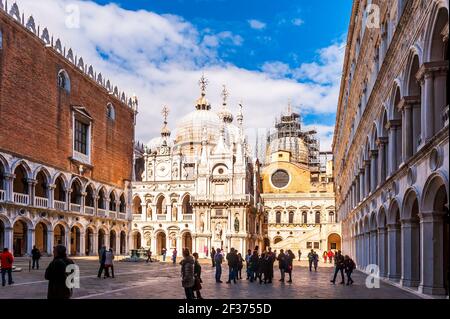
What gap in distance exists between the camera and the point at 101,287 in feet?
60.0

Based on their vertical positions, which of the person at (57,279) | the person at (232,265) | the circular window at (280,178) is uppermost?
the circular window at (280,178)

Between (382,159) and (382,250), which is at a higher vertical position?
(382,159)

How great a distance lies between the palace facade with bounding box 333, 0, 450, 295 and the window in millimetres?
26020

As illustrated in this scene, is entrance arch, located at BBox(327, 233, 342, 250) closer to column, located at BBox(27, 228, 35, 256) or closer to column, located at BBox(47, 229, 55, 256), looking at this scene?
column, located at BBox(47, 229, 55, 256)

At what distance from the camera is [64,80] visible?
43.2 m

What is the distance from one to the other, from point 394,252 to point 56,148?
2898 cm

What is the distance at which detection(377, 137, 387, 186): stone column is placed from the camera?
21.0 metres

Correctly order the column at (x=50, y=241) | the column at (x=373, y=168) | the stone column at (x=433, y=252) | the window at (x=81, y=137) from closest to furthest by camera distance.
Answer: the stone column at (x=433, y=252)
the column at (x=373, y=168)
the column at (x=50, y=241)
the window at (x=81, y=137)

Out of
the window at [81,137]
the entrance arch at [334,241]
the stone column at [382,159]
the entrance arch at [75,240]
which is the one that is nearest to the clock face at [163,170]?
the entrance arch at [334,241]

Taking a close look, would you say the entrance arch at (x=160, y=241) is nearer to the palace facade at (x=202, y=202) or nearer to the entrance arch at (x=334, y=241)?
the palace facade at (x=202, y=202)

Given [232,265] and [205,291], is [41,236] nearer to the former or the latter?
[232,265]

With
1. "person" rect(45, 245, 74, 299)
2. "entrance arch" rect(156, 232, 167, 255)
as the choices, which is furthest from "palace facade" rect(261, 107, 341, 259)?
"person" rect(45, 245, 74, 299)

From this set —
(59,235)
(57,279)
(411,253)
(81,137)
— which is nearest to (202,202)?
(81,137)

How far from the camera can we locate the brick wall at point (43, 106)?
35656 mm
